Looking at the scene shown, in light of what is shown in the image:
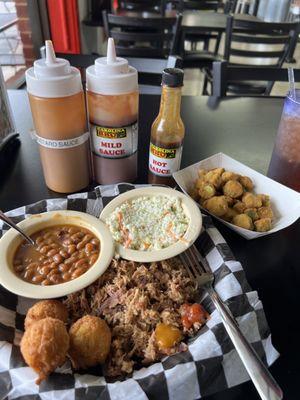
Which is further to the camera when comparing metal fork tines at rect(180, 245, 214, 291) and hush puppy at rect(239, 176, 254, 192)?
hush puppy at rect(239, 176, 254, 192)

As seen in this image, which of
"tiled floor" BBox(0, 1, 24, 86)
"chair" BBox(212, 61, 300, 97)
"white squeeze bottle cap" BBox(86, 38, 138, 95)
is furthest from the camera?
"tiled floor" BBox(0, 1, 24, 86)

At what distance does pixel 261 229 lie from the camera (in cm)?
92

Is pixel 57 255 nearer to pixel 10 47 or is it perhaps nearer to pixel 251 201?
pixel 251 201

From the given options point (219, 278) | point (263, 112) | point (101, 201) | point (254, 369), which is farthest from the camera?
point (263, 112)

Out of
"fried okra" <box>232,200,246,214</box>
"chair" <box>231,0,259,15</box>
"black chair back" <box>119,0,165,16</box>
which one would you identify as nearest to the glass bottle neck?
"fried okra" <box>232,200,246,214</box>

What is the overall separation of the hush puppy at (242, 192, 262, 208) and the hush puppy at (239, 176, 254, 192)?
6cm

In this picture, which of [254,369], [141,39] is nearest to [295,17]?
[141,39]

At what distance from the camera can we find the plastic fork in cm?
55

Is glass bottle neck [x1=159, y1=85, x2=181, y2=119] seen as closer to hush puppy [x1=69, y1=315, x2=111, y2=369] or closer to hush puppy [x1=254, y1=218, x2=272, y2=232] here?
hush puppy [x1=254, y1=218, x2=272, y2=232]

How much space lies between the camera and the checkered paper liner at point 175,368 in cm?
60

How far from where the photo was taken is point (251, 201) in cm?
98

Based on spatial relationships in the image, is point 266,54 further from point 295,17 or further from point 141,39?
point 295,17

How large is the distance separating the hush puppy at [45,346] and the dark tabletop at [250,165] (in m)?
0.31

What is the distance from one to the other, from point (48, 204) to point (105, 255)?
0.94ft
